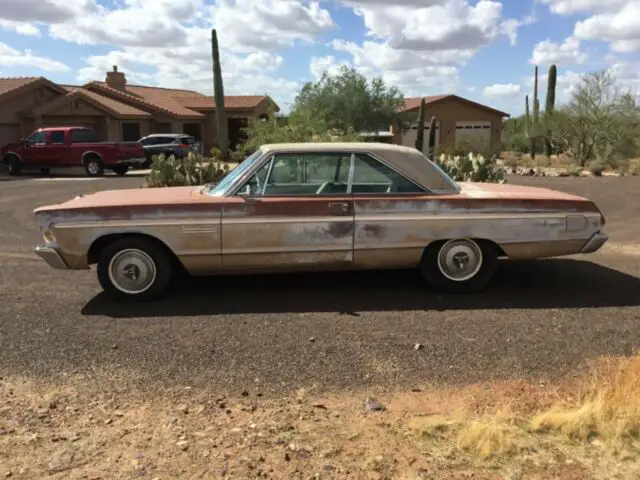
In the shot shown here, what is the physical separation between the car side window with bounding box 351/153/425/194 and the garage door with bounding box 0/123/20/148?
1043 inches

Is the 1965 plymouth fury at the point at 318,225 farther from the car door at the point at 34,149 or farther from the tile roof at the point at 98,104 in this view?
the tile roof at the point at 98,104

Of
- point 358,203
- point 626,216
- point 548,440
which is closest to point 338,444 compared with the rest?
point 548,440

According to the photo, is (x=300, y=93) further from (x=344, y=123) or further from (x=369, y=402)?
(x=369, y=402)

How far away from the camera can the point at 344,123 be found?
4009cm

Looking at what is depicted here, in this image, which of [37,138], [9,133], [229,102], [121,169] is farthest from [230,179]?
[229,102]

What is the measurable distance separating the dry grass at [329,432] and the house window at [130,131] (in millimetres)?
31093

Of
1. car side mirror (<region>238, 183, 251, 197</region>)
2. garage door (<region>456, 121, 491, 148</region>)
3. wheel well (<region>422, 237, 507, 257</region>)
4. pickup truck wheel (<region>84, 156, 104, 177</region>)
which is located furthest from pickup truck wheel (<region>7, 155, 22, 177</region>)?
garage door (<region>456, 121, 491, 148</region>)

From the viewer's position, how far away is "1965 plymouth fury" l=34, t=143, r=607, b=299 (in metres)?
5.75

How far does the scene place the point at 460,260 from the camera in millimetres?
6062

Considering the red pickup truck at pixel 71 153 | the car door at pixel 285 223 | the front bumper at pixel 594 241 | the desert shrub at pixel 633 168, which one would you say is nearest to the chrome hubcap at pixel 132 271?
the car door at pixel 285 223

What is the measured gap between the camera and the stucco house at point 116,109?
93.6 feet

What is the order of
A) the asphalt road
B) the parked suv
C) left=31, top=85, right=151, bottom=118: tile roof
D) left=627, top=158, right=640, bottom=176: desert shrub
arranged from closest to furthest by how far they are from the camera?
the asphalt road
left=627, top=158, right=640, bottom=176: desert shrub
the parked suv
left=31, top=85, right=151, bottom=118: tile roof

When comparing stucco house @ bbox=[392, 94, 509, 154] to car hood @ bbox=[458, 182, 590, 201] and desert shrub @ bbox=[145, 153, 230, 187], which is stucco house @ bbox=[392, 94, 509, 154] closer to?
desert shrub @ bbox=[145, 153, 230, 187]

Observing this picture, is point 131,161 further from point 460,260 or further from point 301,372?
point 301,372
